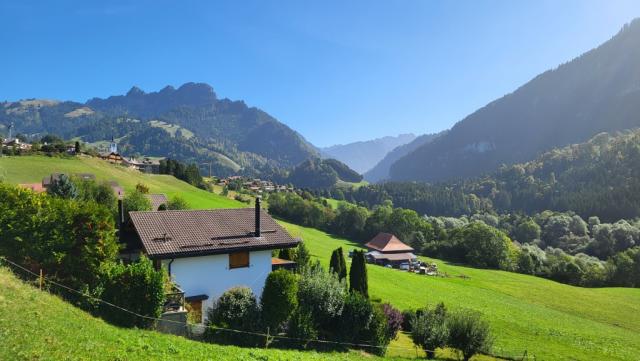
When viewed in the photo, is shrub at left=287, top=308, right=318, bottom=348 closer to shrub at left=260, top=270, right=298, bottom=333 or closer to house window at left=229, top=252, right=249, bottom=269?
shrub at left=260, top=270, right=298, bottom=333

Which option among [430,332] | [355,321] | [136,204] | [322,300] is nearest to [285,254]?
[322,300]

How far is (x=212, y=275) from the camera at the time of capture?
25797 mm

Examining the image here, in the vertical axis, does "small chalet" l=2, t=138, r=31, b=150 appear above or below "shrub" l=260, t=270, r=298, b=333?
above

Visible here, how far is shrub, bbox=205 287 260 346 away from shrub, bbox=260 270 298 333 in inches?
25.2

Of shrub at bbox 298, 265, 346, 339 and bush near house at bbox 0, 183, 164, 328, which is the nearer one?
bush near house at bbox 0, 183, 164, 328

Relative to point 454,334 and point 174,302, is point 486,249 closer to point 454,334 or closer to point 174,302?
point 454,334

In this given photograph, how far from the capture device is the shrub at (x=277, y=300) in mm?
21906

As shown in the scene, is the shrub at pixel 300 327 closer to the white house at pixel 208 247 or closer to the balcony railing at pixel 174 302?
the white house at pixel 208 247

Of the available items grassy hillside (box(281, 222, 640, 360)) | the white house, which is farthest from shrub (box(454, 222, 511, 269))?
the white house

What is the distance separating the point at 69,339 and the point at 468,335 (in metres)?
21.3

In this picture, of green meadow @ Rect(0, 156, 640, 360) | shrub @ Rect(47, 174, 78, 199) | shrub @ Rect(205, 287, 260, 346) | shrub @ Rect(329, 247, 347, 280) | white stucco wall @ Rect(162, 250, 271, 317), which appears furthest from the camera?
shrub @ Rect(47, 174, 78, 199)

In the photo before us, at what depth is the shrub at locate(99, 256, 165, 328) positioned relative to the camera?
62.5ft

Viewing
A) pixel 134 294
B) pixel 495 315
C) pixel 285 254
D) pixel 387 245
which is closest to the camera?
pixel 134 294

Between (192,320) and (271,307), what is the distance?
4.39 metres
